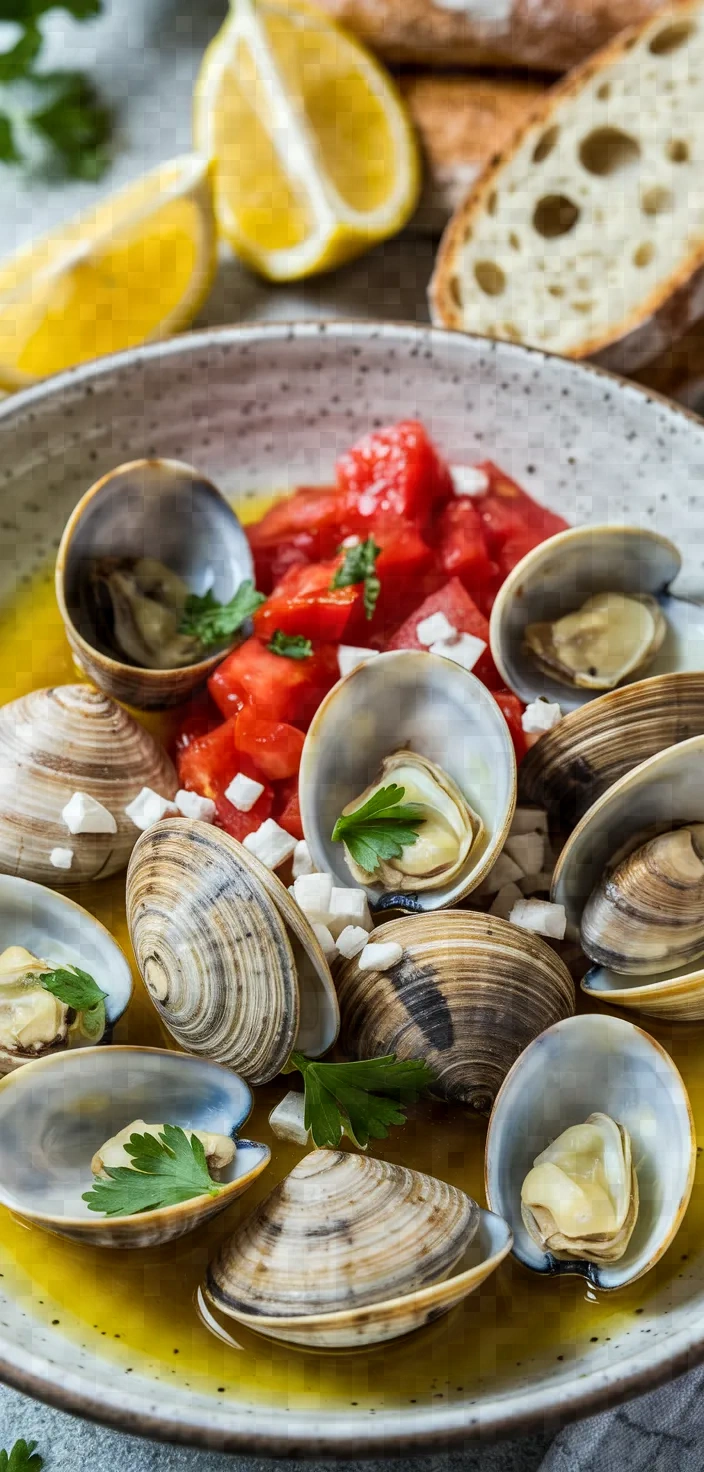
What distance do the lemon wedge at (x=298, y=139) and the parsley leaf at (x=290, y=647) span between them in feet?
5.11

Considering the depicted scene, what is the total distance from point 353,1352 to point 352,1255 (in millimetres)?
237

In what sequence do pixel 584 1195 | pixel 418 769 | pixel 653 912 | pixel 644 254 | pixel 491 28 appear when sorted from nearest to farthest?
pixel 584 1195 → pixel 653 912 → pixel 418 769 → pixel 644 254 → pixel 491 28

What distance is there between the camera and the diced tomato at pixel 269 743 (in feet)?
7.31

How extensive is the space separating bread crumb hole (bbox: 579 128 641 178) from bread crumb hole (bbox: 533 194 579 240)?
124 mm

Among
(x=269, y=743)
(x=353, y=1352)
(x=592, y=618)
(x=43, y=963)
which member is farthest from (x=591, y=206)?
(x=353, y=1352)

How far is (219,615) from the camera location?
2.43 metres

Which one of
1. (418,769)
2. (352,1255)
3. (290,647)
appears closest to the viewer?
(352,1255)

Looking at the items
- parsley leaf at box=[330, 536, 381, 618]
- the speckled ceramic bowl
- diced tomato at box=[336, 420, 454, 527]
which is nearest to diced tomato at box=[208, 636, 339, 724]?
parsley leaf at box=[330, 536, 381, 618]

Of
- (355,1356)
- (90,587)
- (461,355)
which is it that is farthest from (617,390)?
(355,1356)

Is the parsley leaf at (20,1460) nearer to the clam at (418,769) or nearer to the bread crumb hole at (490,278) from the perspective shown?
the clam at (418,769)

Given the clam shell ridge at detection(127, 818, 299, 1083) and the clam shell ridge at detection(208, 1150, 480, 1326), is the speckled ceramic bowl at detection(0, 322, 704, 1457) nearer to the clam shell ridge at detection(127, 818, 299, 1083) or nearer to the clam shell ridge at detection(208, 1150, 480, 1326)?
the clam shell ridge at detection(127, 818, 299, 1083)

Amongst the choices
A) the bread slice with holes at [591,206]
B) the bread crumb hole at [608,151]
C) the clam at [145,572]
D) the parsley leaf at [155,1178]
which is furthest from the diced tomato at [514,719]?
the bread crumb hole at [608,151]

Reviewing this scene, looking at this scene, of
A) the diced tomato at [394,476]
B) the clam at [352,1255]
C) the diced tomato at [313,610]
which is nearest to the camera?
the clam at [352,1255]

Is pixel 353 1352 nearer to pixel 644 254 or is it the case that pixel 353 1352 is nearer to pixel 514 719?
pixel 514 719
